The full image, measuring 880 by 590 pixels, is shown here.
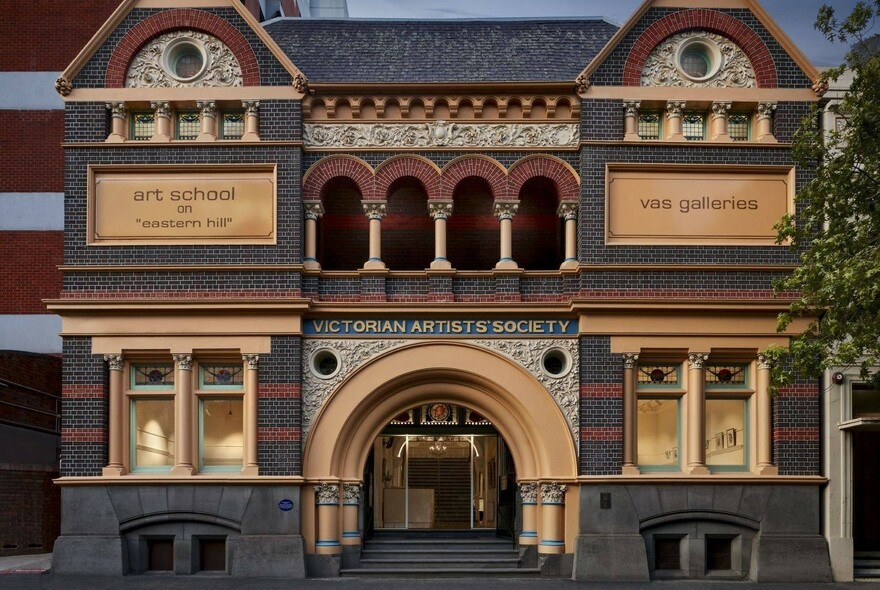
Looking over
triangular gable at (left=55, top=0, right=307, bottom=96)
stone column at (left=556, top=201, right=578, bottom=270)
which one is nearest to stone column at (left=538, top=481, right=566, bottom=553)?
stone column at (left=556, top=201, right=578, bottom=270)

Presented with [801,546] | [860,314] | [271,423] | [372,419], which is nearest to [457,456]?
[372,419]

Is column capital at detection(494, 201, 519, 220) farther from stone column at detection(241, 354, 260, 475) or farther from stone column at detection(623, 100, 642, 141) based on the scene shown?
stone column at detection(241, 354, 260, 475)

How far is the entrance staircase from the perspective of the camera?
20422 millimetres

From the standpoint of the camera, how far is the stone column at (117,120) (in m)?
21.0

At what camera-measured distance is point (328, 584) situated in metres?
19.4

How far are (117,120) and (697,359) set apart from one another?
42.4 ft

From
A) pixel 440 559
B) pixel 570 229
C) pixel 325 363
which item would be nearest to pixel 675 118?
pixel 570 229

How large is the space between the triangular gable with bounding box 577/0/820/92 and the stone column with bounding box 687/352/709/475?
6.06m

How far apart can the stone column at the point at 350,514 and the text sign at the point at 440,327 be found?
3.21 metres

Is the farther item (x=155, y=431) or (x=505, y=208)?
(x=505, y=208)

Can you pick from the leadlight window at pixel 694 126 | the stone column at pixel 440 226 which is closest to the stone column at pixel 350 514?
the stone column at pixel 440 226

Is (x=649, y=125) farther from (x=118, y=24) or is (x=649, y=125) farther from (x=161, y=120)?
(x=118, y=24)

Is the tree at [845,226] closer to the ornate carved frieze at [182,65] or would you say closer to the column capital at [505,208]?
the column capital at [505,208]

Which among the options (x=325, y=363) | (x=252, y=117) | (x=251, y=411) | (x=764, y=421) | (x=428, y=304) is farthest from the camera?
(x=325, y=363)
